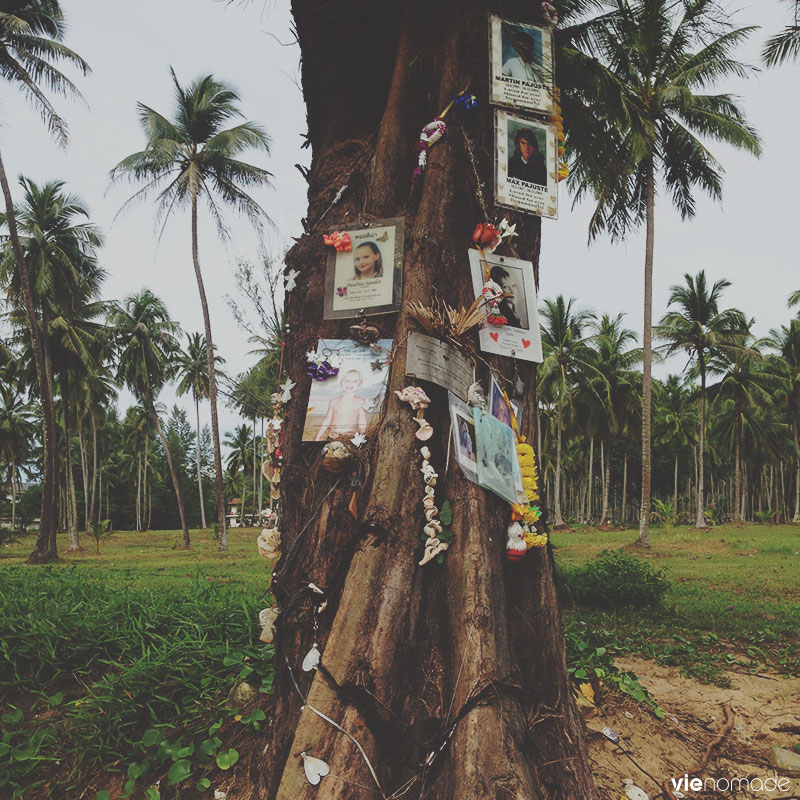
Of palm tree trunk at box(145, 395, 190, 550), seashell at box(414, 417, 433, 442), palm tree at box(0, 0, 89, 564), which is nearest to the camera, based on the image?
seashell at box(414, 417, 433, 442)

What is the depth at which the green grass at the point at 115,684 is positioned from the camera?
94.1 inches

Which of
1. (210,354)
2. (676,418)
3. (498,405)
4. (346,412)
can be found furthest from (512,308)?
(676,418)

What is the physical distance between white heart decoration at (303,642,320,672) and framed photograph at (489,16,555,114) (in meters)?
2.39

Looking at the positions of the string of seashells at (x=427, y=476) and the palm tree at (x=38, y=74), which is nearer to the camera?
the string of seashells at (x=427, y=476)

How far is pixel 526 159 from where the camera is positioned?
8.89 ft

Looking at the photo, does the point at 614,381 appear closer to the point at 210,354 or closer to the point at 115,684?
the point at 210,354

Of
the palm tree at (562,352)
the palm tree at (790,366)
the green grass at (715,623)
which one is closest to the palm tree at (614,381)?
the palm tree at (562,352)

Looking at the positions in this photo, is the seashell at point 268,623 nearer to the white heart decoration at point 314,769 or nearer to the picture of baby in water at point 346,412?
the white heart decoration at point 314,769

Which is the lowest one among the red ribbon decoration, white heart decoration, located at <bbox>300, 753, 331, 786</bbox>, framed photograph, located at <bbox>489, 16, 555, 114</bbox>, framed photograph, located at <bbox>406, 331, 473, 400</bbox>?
white heart decoration, located at <bbox>300, 753, 331, 786</bbox>

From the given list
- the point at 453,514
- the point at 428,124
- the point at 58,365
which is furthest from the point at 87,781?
the point at 58,365

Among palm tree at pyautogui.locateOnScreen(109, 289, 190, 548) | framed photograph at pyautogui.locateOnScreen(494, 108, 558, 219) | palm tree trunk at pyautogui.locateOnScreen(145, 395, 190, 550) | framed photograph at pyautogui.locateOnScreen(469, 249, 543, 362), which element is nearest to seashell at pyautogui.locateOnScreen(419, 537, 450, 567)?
framed photograph at pyautogui.locateOnScreen(469, 249, 543, 362)

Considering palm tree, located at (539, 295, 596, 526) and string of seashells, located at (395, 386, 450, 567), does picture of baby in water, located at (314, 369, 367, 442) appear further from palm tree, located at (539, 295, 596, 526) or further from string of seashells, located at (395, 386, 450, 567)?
palm tree, located at (539, 295, 596, 526)

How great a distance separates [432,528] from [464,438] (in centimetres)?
37

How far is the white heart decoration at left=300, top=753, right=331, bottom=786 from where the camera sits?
5.94 ft
